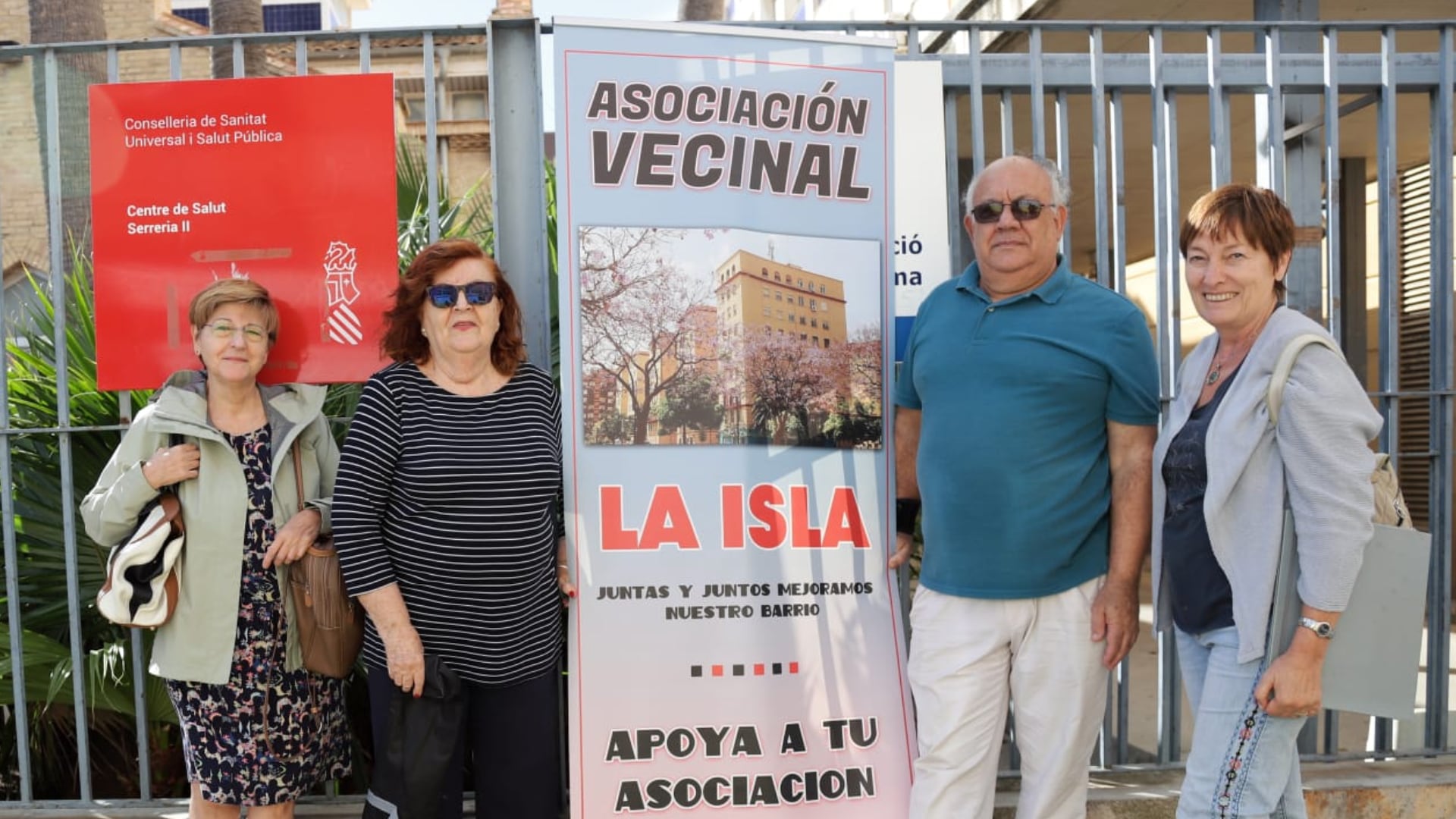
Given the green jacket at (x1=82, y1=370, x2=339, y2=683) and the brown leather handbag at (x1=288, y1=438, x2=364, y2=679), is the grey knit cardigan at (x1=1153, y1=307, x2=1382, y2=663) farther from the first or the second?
the green jacket at (x1=82, y1=370, x2=339, y2=683)

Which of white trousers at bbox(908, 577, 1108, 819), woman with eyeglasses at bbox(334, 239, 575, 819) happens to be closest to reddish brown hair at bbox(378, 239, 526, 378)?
woman with eyeglasses at bbox(334, 239, 575, 819)

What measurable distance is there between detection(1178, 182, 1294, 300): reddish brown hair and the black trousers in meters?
1.94

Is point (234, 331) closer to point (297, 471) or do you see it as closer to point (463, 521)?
point (297, 471)

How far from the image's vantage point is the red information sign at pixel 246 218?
2979 mm

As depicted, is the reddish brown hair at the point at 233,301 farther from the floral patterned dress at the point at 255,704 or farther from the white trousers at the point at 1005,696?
the white trousers at the point at 1005,696

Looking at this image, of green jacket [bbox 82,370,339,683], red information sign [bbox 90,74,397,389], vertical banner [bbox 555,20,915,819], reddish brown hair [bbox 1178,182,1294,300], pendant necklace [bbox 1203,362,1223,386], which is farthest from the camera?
red information sign [bbox 90,74,397,389]

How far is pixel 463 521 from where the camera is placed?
8.12ft

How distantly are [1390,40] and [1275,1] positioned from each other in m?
0.50

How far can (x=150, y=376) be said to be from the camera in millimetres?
2996

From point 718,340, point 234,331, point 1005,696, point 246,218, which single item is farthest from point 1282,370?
point 246,218

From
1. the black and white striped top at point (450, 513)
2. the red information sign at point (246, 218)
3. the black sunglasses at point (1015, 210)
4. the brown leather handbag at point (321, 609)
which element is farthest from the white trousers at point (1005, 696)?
the red information sign at point (246, 218)

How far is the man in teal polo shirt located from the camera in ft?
8.16

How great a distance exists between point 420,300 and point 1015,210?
1.52 metres

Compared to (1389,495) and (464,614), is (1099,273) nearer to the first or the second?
(1389,495)
